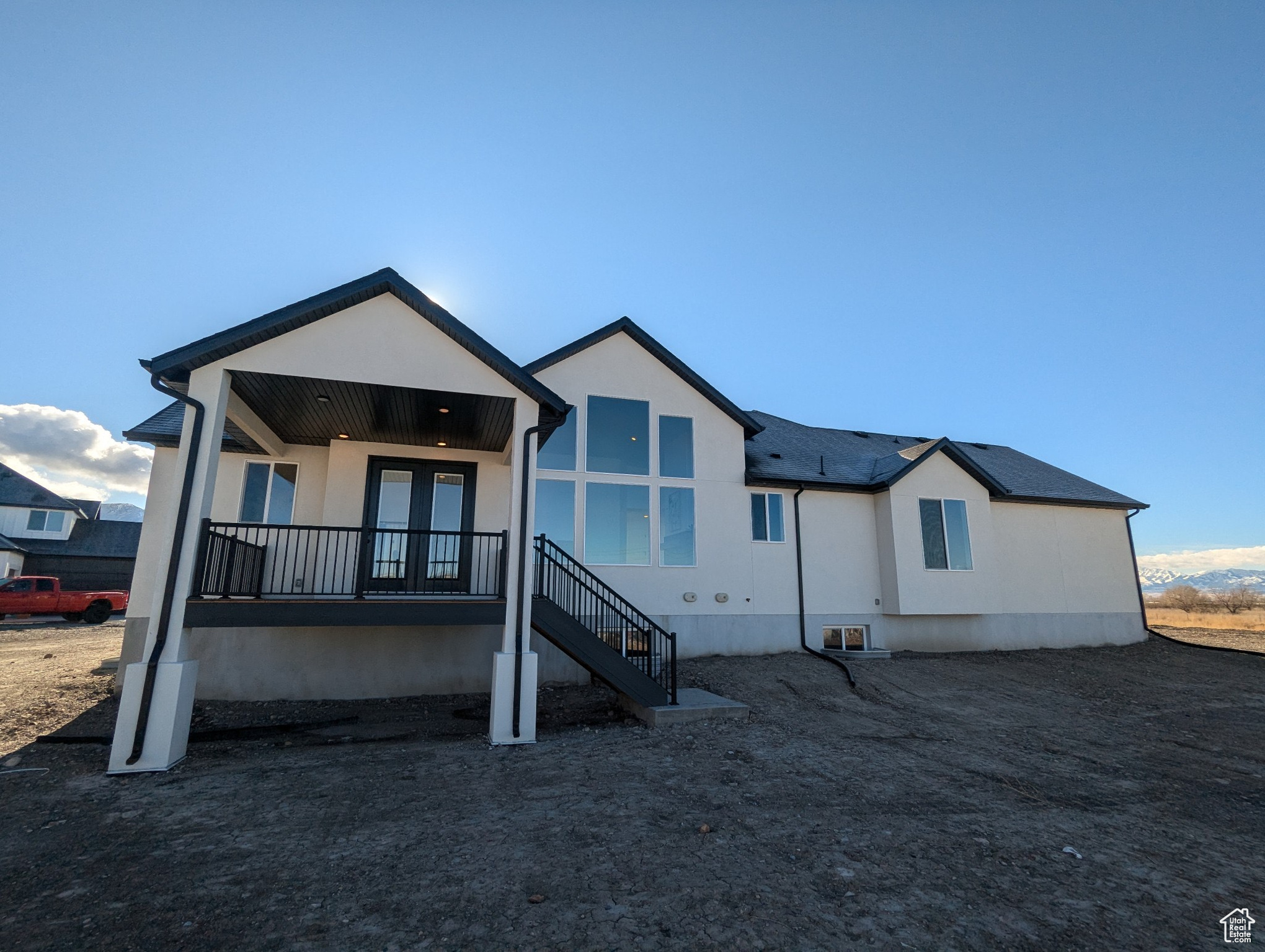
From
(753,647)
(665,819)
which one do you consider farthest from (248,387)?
(753,647)

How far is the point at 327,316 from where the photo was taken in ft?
Answer: 24.4

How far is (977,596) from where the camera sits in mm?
13734

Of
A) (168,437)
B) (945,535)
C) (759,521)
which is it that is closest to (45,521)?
(168,437)

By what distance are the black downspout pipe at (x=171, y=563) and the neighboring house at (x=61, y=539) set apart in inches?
1149

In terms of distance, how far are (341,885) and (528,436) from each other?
543 centimetres

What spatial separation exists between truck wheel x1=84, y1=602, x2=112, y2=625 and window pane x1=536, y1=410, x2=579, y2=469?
862 inches

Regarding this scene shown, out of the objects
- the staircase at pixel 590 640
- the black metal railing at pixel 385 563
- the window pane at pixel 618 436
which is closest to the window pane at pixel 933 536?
the window pane at pixel 618 436

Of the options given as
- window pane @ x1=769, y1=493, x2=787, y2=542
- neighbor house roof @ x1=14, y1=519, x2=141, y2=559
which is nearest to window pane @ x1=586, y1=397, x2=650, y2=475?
window pane @ x1=769, y1=493, x2=787, y2=542

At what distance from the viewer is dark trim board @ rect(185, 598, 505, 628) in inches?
265

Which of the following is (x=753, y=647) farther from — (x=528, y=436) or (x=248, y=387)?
(x=248, y=387)

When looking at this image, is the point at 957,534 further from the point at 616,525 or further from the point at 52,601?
the point at 52,601

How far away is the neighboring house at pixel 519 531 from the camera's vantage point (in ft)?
23.6

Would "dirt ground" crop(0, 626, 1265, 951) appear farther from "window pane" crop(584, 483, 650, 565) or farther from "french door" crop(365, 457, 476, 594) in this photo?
"window pane" crop(584, 483, 650, 565)

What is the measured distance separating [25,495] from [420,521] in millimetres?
32920
